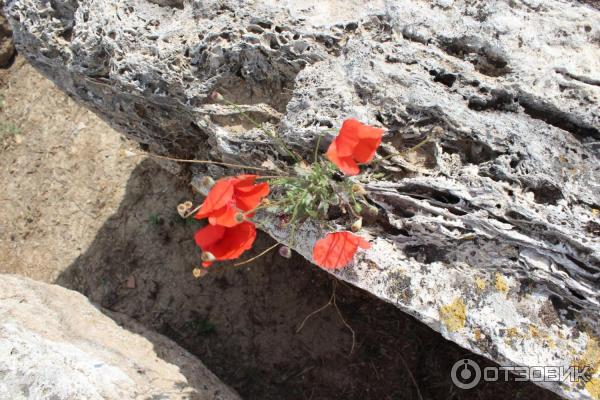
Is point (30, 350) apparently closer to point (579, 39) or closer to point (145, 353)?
point (145, 353)

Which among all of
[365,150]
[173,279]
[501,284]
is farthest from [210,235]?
[173,279]

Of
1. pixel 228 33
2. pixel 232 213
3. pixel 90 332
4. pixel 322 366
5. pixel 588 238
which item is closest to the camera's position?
pixel 588 238

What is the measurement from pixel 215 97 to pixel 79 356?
4.29ft

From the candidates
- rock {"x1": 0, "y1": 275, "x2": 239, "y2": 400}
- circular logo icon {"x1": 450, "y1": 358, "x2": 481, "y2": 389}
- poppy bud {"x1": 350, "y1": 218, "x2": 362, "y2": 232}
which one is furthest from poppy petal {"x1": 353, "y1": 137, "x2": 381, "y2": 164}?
circular logo icon {"x1": 450, "y1": 358, "x2": 481, "y2": 389}

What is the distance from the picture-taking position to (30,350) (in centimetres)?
249

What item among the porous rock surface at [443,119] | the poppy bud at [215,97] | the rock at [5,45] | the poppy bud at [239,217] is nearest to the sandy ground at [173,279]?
the rock at [5,45]

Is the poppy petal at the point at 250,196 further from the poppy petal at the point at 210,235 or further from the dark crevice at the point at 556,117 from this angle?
the dark crevice at the point at 556,117

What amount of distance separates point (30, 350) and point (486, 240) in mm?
1975

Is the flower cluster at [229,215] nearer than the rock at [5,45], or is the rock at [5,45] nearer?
the flower cluster at [229,215]

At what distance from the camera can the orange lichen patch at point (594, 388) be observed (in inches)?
83.4

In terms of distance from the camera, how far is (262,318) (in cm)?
382

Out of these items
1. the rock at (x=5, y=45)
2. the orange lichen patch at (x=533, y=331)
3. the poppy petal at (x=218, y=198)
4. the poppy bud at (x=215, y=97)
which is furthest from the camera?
the rock at (x=5, y=45)

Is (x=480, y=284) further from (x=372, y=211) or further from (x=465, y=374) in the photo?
(x=465, y=374)

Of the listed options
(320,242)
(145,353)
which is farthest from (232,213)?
(145,353)
